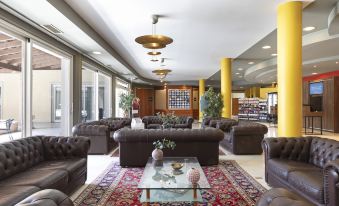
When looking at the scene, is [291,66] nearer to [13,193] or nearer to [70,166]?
[70,166]

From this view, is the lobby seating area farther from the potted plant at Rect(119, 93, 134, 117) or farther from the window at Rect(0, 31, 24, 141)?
the potted plant at Rect(119, 93, 134, 117)

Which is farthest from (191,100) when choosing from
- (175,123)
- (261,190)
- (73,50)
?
(261,190)

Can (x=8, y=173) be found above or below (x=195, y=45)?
below

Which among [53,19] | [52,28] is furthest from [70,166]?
[52,28]

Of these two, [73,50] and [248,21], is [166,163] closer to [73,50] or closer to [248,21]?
[248,21]

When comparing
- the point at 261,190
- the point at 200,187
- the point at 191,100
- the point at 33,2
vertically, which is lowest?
the point at 261,190

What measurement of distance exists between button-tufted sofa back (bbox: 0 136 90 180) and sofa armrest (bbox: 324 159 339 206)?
11.6ft

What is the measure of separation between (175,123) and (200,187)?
642 centimetres

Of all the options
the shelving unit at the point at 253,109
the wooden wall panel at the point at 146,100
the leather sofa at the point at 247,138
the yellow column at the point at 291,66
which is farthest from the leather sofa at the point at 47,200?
the wooden wall panel at the point at 146,100

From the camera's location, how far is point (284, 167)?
361 centimetres

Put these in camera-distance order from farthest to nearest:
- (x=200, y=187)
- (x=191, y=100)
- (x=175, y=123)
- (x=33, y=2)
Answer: (x=191, y=100), (x=175, y=123), (x=33, y=2), (x=200, y=187)

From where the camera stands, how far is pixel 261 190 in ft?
13.1

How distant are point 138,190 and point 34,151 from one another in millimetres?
1765

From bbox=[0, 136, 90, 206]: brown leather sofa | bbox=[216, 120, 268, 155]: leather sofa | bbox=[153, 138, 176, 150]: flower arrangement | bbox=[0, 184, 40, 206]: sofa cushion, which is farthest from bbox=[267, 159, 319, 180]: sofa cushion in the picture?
bbox=[0, 184, 40, 206]: sofa cushion
